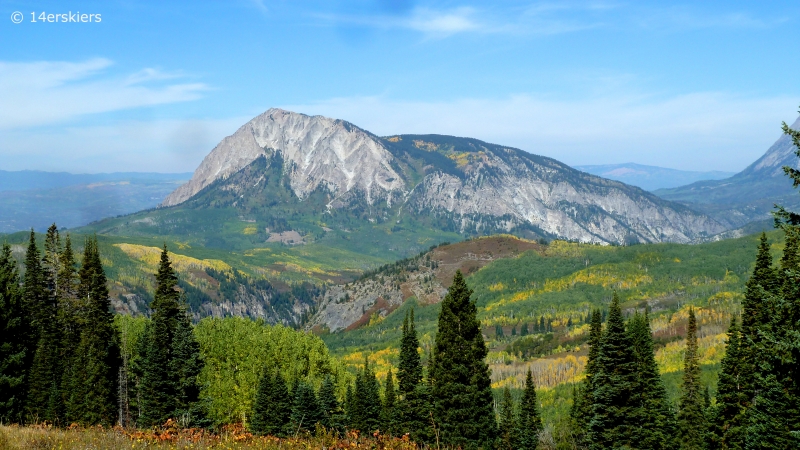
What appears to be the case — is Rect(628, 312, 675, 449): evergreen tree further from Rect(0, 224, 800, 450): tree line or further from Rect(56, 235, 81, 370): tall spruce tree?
Rect(56, 235, 81, 370): tall spruce tree

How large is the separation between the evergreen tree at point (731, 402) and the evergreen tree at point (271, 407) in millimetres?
41702

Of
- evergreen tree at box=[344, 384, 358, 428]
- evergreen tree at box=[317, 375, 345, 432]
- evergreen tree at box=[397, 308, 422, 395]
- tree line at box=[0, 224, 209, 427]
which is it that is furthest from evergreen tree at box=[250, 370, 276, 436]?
evergreen tree at box=[397, 308, 422, 395]

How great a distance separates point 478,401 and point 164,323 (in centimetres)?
2951

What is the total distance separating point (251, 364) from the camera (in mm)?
77812

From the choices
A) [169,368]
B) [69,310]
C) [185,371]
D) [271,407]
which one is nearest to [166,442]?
[185,371]

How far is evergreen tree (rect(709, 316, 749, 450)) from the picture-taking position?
49812 millimetres

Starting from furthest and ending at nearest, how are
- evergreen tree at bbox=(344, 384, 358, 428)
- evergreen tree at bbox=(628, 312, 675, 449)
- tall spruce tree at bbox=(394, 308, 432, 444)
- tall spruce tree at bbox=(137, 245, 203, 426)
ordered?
1. evergreen tree at bbox=(344, 384, 358, 428)
2. tall spruce tree at bbox=(394, 308, 432, 444)
3. evergreen tree at bbox=(628, 312, 675, 449)
4. tall spruce tree at bbox=(137, 245, 203, 426)

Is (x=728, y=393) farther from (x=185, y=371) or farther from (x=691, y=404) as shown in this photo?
(x=185, y=371)

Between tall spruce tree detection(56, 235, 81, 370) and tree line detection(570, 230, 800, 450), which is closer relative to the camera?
tree line detection(570, 230, 800, 450)

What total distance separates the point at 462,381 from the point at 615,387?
13388 mm

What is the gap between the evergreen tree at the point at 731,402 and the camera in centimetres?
4981

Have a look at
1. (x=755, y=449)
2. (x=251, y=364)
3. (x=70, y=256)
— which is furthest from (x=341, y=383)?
(x=755, y=449)

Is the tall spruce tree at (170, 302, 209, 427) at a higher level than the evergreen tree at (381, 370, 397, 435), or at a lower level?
higher

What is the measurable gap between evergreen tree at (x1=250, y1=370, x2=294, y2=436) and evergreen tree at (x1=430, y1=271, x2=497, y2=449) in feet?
99.4
